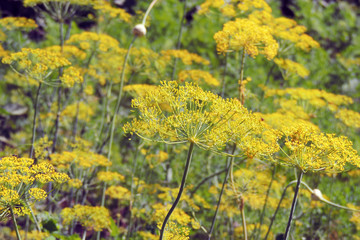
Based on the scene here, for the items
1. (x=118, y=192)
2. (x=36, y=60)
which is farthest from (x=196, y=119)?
(x=118, y=192)

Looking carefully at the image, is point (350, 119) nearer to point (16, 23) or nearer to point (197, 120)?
point (197, 120)

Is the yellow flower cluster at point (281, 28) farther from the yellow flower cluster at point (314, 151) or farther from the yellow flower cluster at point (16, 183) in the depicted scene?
the yellow flower cluster at point (16, 183)

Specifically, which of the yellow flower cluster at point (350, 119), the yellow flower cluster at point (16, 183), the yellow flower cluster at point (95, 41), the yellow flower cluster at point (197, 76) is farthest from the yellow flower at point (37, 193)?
the yellow flower cluster at point (350, 119)

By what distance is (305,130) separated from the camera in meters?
2.35

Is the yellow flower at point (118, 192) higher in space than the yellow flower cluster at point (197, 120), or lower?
lower

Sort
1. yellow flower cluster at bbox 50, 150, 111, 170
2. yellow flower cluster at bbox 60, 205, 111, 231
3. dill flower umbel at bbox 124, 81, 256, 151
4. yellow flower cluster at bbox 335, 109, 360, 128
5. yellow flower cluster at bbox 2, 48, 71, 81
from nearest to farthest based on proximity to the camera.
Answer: dill flower umbel at bbox 124, 81, 256, 151
yellow flower cluster at bbox 2, 48, 71, 81
yellow flower cluster at bbox 60, 205, 111, 231
yellow flower cluster at bbox 50, 150, 111, 170
yellow flower cluster at bbox 335, 109, 360, 128

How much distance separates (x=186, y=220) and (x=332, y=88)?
599cm

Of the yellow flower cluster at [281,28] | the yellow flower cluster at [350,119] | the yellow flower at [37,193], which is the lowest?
the yellow flower at [37,193]

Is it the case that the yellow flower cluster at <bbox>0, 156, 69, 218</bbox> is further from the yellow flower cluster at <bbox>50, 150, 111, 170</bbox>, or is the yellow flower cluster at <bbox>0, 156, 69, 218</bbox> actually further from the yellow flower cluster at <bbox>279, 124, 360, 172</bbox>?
the yellow flower cluster at <bbox>279, 124, 360, 172</bbox>

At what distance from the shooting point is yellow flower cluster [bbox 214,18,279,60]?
309 centimetres

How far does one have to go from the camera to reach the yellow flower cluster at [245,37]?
3.09 meters

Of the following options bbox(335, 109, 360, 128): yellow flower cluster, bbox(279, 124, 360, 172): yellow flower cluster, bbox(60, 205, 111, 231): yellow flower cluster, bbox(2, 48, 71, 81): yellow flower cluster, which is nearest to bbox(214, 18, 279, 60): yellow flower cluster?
bbox(279, 124, 360, 172): yellow flower cluster

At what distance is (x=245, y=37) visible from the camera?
3109 mm

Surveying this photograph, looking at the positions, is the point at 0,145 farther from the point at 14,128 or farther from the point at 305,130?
the point at 305,130
